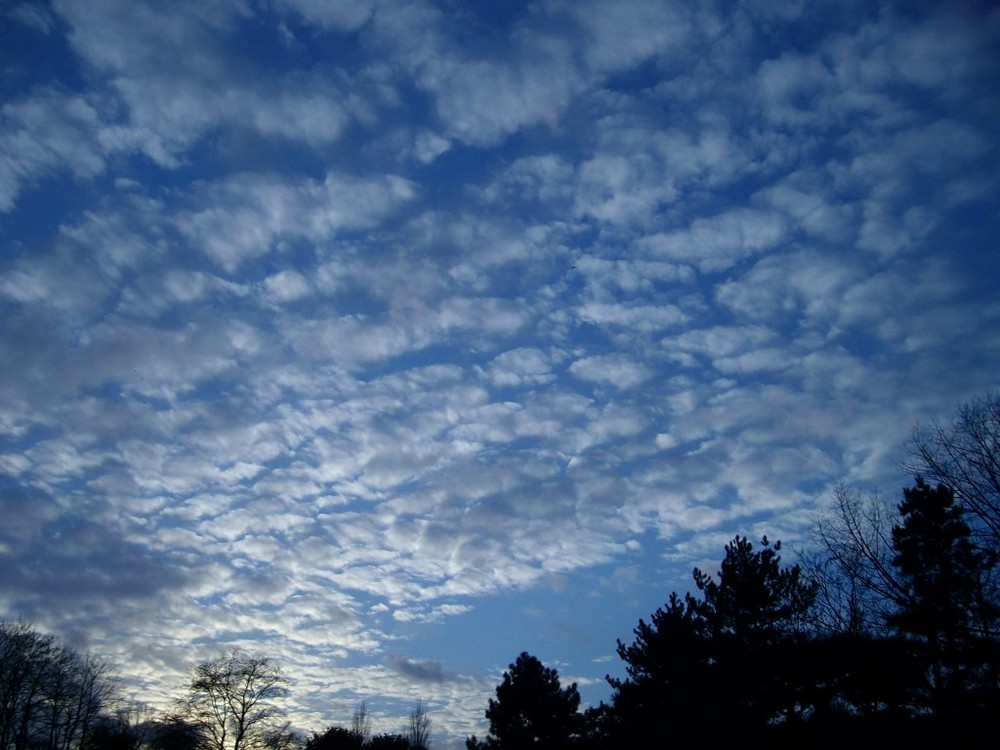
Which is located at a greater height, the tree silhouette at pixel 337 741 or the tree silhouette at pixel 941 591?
the tree silhouette at pixel 941 591

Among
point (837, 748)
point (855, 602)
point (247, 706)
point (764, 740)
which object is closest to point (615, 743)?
point (764, 740)

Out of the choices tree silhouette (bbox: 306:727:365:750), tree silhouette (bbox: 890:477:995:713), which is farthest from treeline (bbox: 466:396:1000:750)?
tree silhouette (bbox: 306:727:365:750)

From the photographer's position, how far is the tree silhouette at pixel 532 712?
40062mm

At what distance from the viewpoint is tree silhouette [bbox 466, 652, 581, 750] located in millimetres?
40062

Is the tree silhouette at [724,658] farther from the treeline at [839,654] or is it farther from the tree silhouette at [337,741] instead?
the tree silhouette at [337,741]

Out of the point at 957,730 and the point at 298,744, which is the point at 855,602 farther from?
the point at 298,744

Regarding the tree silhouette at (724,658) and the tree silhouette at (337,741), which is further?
the tree silhouette at (337,741)

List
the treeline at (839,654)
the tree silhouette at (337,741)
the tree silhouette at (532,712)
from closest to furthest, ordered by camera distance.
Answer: the treeline at (839,654) < the tree silhouette at (532,712) < the tree silhouette at (337,741)

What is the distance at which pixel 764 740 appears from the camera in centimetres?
2606

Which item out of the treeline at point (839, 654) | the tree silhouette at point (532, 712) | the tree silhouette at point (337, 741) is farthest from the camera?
the tree silhouette at point (337, 741)

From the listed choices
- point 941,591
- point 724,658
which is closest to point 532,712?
point 724,658

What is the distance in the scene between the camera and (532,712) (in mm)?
40750

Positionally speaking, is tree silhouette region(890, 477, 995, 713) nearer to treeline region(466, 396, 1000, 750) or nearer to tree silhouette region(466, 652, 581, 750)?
treeline region(466, 396, 1000, 750)

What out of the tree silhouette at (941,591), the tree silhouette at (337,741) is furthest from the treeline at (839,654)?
the tree silhouette at (337,741)
